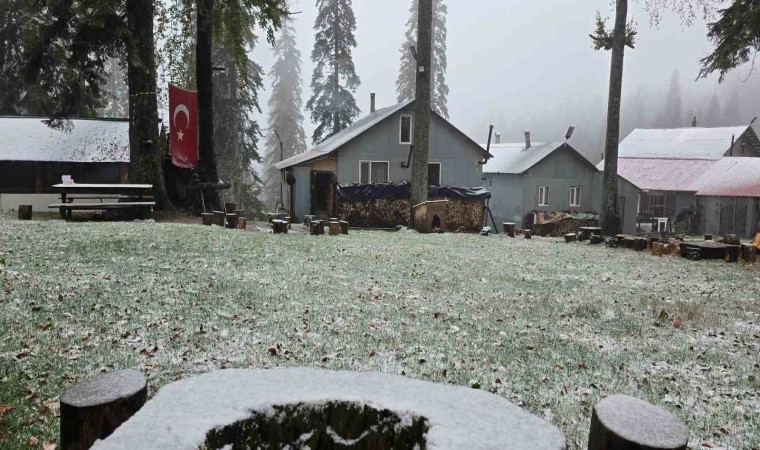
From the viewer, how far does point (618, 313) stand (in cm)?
738

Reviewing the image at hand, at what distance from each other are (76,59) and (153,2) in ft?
10.8

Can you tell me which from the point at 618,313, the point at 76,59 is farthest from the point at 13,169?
the point at 618,313

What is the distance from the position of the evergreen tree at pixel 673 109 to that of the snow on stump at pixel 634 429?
129589mm

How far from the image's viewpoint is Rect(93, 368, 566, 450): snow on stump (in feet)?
7.04

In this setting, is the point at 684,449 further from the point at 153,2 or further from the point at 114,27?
the point at 153,2

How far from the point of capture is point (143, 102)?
1712 cm

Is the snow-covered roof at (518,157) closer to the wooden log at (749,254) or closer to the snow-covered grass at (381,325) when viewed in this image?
the wooden log at (749,254)

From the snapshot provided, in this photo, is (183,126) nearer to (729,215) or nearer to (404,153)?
(404,153)

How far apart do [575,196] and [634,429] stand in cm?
3639

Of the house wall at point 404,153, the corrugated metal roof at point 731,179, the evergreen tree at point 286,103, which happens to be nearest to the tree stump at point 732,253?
the house wall at point 404,153

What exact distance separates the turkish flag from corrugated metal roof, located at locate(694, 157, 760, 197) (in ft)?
101

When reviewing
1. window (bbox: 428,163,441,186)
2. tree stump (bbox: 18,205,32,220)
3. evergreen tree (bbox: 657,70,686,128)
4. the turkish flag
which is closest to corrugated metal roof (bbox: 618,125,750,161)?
window (bbox: 428,163,441,186)

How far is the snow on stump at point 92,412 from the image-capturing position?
7.48ft

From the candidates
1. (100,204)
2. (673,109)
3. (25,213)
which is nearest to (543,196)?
(100,204)
